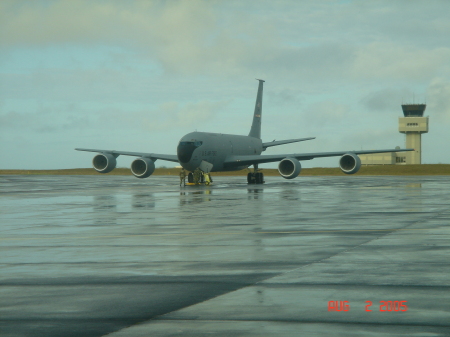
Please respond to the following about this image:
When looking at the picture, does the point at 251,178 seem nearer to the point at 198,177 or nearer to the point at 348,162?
the point at 198,177

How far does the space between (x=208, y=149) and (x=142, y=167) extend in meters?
5.87

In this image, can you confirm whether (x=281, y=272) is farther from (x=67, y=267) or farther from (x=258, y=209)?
(x=258, y=209)

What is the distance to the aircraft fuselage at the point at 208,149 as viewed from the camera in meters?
43.1

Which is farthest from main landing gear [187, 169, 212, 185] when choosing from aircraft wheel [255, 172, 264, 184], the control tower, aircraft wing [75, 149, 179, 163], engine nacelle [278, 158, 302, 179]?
the control tower

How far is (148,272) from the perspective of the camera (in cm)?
853

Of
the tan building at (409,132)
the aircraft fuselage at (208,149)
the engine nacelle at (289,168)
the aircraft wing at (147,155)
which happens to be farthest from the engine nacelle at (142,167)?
the tan building at (409,132)

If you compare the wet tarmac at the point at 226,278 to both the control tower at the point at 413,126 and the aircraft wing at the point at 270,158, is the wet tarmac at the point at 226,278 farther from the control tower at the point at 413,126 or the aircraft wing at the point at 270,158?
the control tower at the point at 413,126

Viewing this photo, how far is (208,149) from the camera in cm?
4484

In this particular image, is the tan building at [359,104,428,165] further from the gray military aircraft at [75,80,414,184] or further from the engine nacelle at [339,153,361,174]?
the engine nacelle at [339,153,361,174]

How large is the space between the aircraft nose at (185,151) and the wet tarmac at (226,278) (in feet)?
87.5

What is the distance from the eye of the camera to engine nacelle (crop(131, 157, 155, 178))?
46369 mm

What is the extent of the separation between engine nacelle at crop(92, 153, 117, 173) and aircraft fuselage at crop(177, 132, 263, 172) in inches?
290

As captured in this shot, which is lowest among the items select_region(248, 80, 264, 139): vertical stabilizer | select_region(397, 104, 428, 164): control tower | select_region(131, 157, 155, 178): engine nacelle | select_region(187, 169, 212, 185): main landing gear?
select_region(187, 169, 212, 185): main landing gear

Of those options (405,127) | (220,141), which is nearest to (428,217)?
(220,141)
